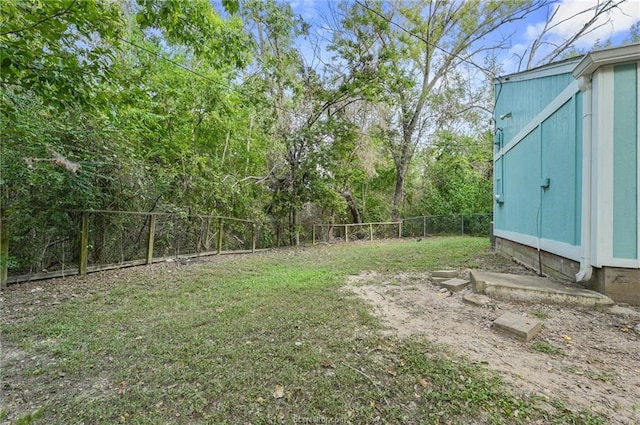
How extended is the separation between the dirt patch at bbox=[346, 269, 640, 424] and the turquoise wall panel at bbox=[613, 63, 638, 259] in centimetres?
79

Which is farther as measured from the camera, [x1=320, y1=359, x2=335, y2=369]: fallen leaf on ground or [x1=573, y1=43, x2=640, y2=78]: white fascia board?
[x1=573, y1=43, x2=640, y2=78]: white fascia board

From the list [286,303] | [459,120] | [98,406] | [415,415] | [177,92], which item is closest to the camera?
[415,415]

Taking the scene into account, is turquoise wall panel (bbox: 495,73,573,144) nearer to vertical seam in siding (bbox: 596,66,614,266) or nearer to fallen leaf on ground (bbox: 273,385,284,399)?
vertical seam in siding (bbox: 596,66,614,266)

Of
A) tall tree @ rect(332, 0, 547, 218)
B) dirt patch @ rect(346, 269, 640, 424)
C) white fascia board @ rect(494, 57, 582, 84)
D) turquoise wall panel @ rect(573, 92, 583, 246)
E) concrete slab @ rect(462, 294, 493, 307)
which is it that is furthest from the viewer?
tall tree @ rect(332, 0, 547, 218)

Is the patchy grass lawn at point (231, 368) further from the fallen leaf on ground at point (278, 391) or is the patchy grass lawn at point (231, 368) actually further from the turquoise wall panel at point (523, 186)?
the turquoise wall panel at point (523, 186)

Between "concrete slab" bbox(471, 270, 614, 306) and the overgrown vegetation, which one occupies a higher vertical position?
the overgrown vegetation

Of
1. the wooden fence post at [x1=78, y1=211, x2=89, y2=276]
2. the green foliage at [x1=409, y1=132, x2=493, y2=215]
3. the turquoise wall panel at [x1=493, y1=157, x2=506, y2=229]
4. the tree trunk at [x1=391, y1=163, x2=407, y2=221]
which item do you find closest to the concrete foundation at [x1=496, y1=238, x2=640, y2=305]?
the turquoise wall panel at [x1=493, y1=157, x2=506, y2=229]

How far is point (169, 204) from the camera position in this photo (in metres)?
6.15

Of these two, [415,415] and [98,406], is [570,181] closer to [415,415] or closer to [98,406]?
[415,415]

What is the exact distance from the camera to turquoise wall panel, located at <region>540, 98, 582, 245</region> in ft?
12.5

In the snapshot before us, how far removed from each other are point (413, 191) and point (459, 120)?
14.7 ft

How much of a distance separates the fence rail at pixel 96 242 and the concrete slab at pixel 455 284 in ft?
16.7

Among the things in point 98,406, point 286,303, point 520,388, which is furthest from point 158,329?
point 520,388

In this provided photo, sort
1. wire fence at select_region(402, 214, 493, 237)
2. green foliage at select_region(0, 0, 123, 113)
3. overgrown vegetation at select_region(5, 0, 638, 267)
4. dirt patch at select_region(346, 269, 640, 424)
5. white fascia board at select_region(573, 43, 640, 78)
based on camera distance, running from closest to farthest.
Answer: dirt patch at select_region(346, 269, 640, 424) → green foliage at select_region(0, 0, 123, 113) → overgrown vegetation at select_region(5, 0, 638, 267) → white fascia board at select_region(573, 43, 640, 78) → wire fence at select_region(402, 214, 493, 237)
